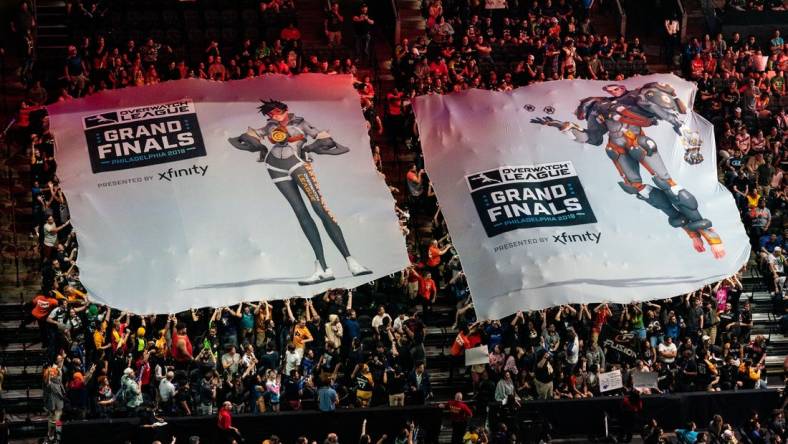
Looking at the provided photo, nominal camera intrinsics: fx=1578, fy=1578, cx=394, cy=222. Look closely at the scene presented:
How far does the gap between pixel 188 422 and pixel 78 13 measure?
14117 mm

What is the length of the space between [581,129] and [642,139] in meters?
1.55

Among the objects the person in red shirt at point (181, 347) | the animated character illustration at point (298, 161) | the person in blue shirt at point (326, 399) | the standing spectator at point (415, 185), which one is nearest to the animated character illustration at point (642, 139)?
the standing spectator at point (415, 185)

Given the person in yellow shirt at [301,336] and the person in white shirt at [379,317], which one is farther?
the person in white shirt at [379,317]

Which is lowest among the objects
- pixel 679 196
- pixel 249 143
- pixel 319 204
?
pixel 679 196

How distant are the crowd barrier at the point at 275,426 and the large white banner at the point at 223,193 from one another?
8.75 feet

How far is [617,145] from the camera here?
39562mm

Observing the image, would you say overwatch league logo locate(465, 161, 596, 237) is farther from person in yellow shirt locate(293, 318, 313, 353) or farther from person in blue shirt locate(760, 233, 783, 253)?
person in blue shirt locate(760, 233, 783, 253)

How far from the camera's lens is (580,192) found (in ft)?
126

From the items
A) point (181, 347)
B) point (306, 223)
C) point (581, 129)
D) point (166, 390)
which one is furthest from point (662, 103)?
point (166, 390)

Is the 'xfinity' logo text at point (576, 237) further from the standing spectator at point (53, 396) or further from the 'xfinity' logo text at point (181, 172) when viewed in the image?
the standing spectator at point (53, 396)

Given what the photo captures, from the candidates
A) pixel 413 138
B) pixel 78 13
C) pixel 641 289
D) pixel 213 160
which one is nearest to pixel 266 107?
pixel 213 160

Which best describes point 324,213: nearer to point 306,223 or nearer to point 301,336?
point 306,223

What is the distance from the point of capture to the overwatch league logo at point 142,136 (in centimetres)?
3712

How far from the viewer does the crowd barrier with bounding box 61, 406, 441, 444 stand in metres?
33.1
